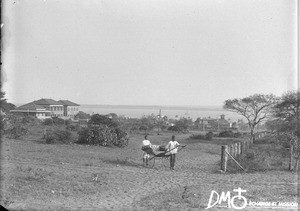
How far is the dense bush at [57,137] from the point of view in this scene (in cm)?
2012

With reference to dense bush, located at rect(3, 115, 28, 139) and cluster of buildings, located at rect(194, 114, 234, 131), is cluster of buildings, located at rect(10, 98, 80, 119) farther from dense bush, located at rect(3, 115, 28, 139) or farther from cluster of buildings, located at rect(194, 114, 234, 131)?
cluster of buildings, located at rect(194, 114, 234, 131)

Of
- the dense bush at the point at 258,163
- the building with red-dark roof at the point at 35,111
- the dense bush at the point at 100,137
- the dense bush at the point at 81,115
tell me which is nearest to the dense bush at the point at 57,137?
the dense bush at the point at 100,137

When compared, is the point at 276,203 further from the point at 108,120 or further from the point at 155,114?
the point at 155,114

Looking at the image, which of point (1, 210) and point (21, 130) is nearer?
point (1, 210)

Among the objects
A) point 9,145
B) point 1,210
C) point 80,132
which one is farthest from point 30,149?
point 1,210

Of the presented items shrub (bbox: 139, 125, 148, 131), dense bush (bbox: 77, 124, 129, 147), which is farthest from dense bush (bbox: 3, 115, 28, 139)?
shrub (bbox: 139, 125, 148, 131)

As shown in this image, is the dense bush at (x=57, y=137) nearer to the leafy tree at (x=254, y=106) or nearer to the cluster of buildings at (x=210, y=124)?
the leafy tree at (x=254, y=106)

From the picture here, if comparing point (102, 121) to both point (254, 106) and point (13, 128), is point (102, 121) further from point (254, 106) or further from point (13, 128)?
point (254, 106)

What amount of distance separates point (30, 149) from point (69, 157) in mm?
2836

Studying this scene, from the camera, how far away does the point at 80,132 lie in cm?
2155

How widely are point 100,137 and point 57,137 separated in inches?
91.4

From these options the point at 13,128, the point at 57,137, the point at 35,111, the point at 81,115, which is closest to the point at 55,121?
the point at 81,115

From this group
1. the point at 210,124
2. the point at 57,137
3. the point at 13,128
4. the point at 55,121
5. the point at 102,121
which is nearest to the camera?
the point at 57,137

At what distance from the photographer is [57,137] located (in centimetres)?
2033
